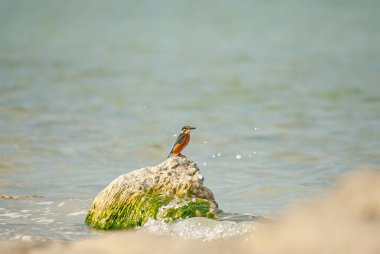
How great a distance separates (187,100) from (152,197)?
1332cm

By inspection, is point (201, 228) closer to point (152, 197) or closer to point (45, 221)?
point (152, 197)

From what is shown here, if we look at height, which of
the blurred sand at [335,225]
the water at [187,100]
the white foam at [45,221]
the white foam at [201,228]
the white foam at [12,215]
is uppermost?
the water at [187,100]

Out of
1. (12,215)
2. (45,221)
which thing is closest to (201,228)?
(45,221)

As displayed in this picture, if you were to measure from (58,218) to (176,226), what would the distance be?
2.12 meters

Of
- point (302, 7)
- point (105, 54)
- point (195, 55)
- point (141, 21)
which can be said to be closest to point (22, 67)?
point (105, 54)

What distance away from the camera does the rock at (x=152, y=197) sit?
8898mm

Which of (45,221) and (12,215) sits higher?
(12,215)

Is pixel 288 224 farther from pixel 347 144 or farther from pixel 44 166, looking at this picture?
pixel 347 144

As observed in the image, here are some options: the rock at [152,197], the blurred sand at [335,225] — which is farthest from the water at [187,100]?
the blurred sand at [335,225]

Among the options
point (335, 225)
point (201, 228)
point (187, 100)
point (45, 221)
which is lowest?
point (335, 225)

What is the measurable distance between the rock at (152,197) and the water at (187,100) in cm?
27

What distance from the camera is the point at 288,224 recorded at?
623 cm

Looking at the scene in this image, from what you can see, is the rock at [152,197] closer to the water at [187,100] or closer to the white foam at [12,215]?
the water at [187,100]

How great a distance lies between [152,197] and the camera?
9117 millimetres
